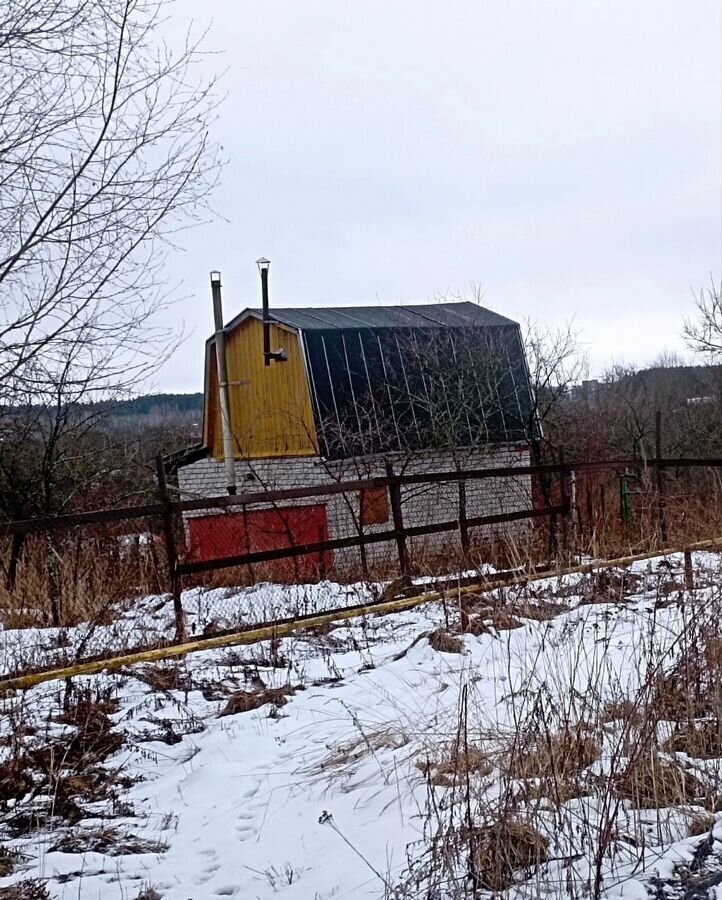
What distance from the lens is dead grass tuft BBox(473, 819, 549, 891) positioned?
319 centimetres

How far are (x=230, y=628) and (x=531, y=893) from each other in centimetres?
491

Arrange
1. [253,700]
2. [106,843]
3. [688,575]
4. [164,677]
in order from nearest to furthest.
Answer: [106,843], [253,700], [688,575], [164,677]

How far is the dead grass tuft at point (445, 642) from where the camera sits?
21.4 ft

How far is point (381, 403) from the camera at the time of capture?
62.3 ft

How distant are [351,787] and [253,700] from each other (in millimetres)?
1641

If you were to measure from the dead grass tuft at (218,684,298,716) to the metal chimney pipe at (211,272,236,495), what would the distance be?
14.5 meters

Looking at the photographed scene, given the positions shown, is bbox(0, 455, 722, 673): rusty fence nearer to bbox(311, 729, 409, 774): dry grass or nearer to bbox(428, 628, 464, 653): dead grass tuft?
bbox(428, 628, 464, 653): dead grass tuft

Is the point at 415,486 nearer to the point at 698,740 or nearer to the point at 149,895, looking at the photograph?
the point at 698,740

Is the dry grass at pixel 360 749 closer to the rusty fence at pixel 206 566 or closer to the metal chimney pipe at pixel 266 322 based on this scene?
the rusty fence at pixel 206 566

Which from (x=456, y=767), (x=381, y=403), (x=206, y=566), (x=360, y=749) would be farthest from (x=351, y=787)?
(x=381, y=403)

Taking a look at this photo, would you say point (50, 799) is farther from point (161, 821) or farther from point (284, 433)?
point (284, 433)

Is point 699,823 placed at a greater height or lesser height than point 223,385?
lesser

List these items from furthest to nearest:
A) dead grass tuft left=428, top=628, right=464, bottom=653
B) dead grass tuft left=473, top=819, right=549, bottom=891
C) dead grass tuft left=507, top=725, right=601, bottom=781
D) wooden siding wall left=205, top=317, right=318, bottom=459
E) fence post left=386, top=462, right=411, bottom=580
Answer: wooden siding wall left=205, top=317, right=318, bottom=459 → fence post left=386, top=462, right=411, bottom=580 → dead grass tuft left=428, top=628, right=464, bottom=653 → dead grass tuft left=507, top=725, right=601, bottom=781 → dead grass tuft left=473, top=819, right=549, bottom=891

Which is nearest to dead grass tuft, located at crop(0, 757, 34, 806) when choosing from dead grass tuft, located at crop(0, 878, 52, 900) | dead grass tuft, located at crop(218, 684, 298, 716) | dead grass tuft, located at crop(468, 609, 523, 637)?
dead grass tuft, located at crop(0, 878, 52, 900)
